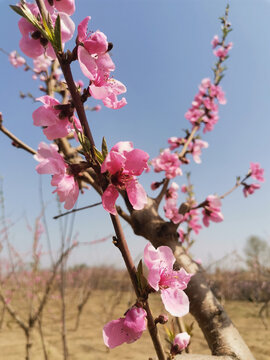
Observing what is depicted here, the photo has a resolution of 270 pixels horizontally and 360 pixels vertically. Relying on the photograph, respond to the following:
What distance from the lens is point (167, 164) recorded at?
7.80 ft

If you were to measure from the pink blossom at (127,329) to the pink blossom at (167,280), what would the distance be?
0.21 ft

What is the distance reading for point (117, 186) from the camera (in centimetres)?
58

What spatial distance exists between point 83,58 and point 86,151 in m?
0.23

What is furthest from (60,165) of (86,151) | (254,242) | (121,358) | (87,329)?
(254,242)

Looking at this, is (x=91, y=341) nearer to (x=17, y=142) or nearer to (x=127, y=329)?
(x=17, y=142)

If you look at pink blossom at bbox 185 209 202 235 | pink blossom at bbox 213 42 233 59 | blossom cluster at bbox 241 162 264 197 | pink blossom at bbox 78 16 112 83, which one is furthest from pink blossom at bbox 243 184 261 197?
pink blossom at bbox 78 16 112 83

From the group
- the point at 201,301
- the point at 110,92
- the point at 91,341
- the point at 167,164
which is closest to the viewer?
the point at 110,92

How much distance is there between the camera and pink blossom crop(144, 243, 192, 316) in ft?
1.89

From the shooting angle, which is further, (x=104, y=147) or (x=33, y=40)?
(x=33, y=40)

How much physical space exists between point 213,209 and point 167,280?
132 centimetres

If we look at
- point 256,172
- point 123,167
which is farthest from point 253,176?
point 123,167

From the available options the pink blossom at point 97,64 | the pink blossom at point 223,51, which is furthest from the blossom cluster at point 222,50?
the pink blossom at point 97,64

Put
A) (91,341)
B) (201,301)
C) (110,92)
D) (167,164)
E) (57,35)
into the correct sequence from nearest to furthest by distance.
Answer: (57,35), (110,92), (201,301), (167,164), (91,341)

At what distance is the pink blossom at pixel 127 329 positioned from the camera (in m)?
0.55
